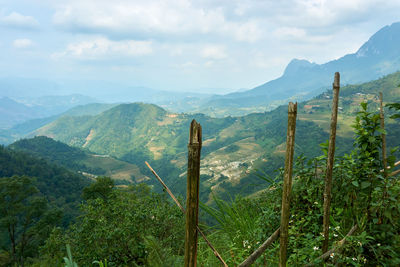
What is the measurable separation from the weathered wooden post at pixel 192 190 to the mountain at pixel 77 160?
4375 inches

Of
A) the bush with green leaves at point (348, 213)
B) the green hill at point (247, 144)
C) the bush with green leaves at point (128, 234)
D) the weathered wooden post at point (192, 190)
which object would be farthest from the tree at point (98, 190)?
the green hill at point (247, 144)

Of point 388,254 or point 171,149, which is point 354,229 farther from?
point 171,149

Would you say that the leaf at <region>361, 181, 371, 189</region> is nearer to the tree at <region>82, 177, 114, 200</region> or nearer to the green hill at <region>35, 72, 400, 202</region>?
the tree at <region>82, 177, 114, 200</region>

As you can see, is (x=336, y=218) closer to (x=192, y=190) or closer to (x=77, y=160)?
(x=192, y=190)

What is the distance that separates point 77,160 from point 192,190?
136721 mm

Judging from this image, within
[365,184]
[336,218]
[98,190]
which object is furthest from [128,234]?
[98,190]

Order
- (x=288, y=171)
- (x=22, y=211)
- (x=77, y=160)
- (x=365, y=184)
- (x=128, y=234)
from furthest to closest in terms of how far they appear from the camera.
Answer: (x=77, y=160)
(x=22, y=211)
(x=128, y=234)
(x=365, y=184)
(x=288, y=171)

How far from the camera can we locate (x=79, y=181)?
233 ft

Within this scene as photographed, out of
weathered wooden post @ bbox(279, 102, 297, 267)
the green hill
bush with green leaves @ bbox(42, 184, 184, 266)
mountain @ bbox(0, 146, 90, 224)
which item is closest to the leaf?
weathered wooden post @ bbox(279, 102, 297, 267)

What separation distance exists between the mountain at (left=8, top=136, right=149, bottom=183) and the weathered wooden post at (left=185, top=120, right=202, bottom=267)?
365 feet

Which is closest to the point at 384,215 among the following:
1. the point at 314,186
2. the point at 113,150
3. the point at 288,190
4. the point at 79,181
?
the point at 314,186

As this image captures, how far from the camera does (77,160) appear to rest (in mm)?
123625

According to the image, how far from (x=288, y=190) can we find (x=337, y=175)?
1.06 m

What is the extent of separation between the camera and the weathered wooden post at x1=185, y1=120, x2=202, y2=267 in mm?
1255
